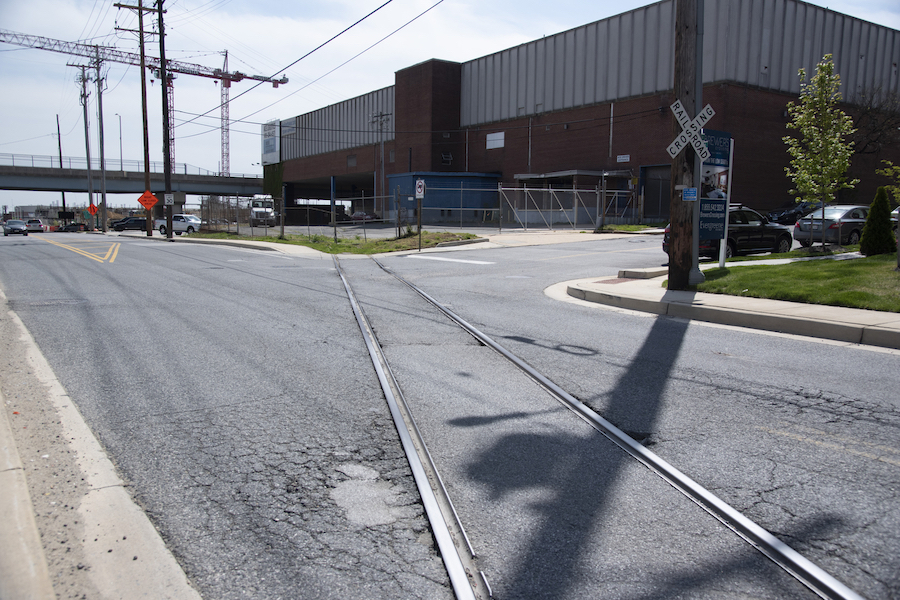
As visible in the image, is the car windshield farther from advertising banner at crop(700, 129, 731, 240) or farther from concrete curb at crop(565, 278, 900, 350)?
concrete curb at crop(565, 278, 900, 350)

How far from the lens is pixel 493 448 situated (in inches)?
176

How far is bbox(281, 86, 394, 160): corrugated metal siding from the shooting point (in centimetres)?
6412

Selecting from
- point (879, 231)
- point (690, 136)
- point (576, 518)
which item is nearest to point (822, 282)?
point (690, 136)

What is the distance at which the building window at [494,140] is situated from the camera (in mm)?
52344

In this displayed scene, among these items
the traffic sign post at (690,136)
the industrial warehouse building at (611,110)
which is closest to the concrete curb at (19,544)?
the traffic sign post at (690,136)

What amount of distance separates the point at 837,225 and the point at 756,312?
12.9 metres

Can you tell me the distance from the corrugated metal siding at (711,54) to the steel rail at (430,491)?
1449 inches

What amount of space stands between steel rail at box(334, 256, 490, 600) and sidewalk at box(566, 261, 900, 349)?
18.5ft

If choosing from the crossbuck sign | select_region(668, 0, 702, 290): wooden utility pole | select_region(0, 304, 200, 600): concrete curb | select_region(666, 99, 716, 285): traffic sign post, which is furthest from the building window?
select_region(0, 304, 200, 600): concrete curb

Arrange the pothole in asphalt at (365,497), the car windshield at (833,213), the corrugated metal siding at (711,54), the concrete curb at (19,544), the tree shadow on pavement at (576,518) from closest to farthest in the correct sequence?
the concrete curb at (19,544), the tree shadow on pavement at (576,518), the pothole in asphalt at (365,497), the car windshield at (833,213), the corrugated metal siding at (711,54)

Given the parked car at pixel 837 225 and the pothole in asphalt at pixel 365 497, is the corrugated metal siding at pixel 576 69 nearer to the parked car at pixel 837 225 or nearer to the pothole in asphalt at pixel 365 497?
the parked car at pixel 837 225

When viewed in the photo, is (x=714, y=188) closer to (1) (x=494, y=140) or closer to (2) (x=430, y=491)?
(2) (x=430, y=491)

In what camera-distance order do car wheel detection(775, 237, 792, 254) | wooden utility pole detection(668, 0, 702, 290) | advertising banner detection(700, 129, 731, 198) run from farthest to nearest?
car wheel detection(775, 237, 792, 254) → advertising banner detection(700, 129, 731, 198) → wooden utility pole detection(668, 0, 702, 290)

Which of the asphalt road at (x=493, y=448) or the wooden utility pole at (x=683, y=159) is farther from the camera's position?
the wooden utility pole at (x=683, y=159)
